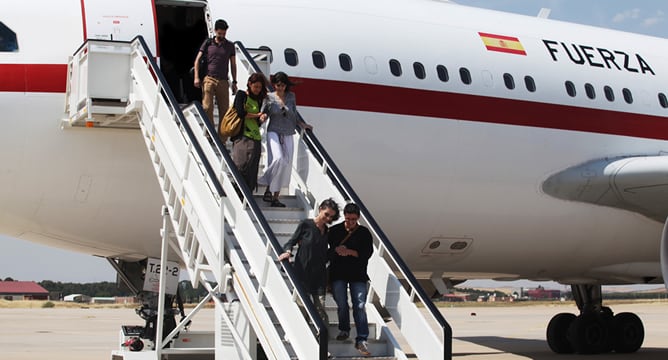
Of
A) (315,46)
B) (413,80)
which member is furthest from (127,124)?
(413,80)

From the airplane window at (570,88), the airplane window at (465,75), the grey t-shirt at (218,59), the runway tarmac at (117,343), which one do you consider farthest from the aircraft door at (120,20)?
the runway tarmac at (117,343)

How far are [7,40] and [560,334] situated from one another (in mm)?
11503

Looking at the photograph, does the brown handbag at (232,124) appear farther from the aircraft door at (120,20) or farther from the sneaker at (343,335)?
the sneaker at (343,335)

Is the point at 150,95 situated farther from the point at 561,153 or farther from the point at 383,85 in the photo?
the point at 561,153

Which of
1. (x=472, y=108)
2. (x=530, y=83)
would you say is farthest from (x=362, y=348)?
(x=530, y=83)

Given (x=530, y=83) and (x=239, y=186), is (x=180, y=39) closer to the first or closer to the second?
(x=239, y=186)

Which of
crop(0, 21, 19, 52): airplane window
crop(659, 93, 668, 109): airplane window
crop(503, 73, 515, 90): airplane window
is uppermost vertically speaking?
crop(659, 93, 668, 109): airplane window

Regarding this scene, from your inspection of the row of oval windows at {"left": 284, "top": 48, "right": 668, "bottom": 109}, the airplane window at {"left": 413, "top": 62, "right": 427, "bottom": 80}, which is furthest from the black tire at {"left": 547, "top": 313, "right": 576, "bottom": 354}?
the airplane window at {"left": 413, "top": 62, "right": 427, "bottom": 80}

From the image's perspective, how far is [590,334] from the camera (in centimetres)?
1759

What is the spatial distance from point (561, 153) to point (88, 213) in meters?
5.92

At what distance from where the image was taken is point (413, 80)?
11.9 m

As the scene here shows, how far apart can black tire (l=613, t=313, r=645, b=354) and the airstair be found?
9390mm

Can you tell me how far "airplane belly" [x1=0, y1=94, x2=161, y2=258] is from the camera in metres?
9.99

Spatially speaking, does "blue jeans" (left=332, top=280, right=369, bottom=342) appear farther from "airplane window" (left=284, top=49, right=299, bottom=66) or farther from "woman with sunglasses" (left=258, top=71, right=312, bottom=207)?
"airplane window" (left=284, top=49, right=299, bottom=66)
